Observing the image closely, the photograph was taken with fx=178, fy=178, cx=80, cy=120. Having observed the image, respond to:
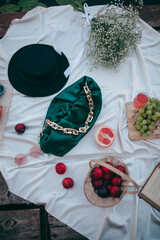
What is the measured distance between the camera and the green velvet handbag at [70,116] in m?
1.46

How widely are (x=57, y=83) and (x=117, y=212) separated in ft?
3.95

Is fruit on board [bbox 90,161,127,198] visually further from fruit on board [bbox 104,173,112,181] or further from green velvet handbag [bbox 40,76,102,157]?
green velvet handbag [bbox 40,76,102,157]

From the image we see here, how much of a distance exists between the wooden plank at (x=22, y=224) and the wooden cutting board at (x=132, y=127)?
102 centimetres

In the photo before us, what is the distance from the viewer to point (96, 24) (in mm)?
1721

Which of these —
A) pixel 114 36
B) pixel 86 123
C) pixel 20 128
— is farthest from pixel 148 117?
pixel 20 128

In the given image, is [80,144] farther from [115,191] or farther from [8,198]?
[8,198]

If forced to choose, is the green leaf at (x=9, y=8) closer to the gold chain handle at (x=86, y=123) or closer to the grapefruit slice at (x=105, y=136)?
the gold chain handle at (x=86, y=123)

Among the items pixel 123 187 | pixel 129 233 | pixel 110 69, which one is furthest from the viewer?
pixel 110 69

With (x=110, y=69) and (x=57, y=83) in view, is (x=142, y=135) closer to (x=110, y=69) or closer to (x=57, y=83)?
(x=110, y=69)

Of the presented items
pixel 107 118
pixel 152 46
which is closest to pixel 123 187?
pixel 107 118

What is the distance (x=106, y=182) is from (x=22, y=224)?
79 centimetres

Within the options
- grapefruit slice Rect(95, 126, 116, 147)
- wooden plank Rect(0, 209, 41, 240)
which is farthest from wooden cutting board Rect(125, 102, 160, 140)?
wooden plank Rect(0, 209, 41, 240)

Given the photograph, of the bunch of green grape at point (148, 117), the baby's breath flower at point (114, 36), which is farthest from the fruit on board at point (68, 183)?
the baby's breath flower at point (114, 36)

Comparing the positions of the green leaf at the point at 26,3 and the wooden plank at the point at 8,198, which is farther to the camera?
the green leaf at the point at 26,3
